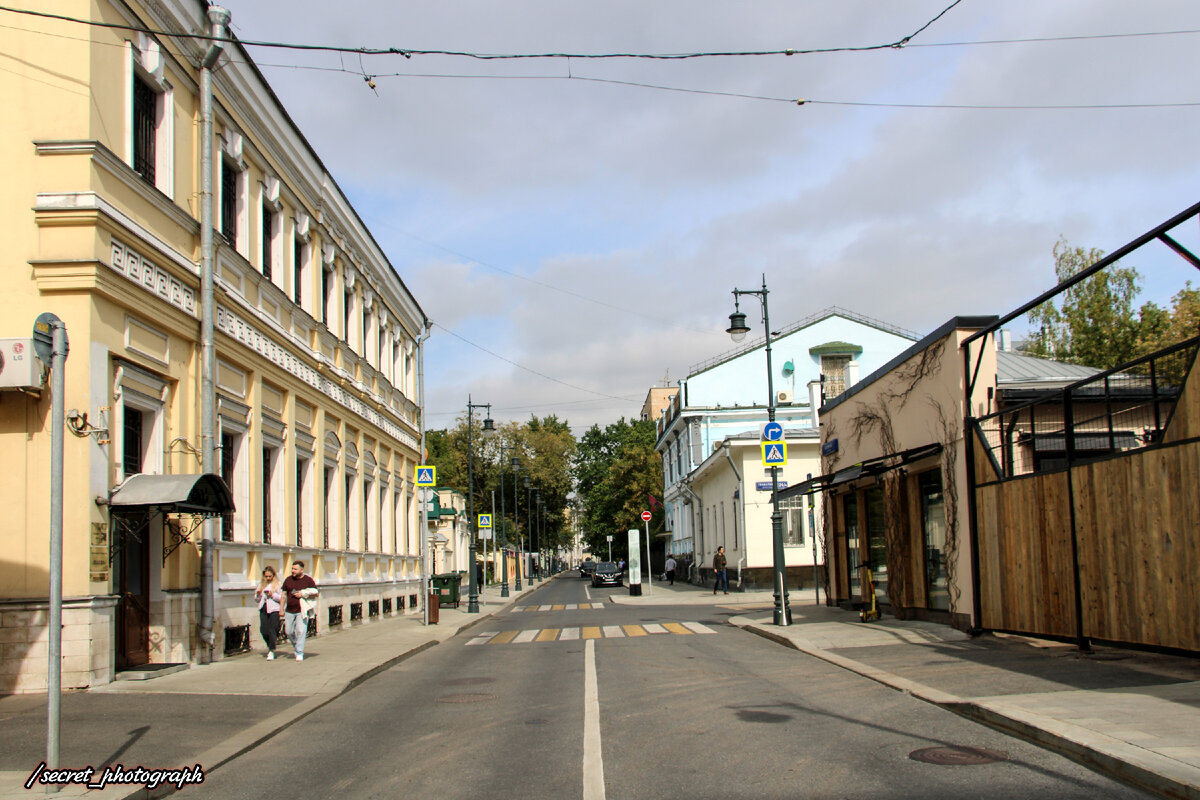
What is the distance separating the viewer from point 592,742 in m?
8.79

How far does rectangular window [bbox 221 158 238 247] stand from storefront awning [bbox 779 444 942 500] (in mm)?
11699

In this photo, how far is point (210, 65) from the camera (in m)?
15.7

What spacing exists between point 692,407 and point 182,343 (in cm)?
3964

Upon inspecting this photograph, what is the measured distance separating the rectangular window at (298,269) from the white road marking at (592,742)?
1174cm

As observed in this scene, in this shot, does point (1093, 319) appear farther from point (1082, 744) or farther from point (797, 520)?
point (1082, 744)

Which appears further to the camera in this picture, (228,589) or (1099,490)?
(228,589)

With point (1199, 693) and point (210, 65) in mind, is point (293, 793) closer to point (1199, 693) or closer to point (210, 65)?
point (1199, 693)

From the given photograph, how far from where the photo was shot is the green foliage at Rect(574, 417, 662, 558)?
76125 millimetres

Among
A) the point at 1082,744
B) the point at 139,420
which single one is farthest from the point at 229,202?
the point at 1082,744

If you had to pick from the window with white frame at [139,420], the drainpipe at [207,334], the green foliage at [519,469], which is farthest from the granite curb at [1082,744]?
the green foliage at [519,469]

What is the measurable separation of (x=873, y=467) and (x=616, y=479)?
5989 centimetres

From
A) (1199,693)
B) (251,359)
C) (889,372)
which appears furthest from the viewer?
(889,372)

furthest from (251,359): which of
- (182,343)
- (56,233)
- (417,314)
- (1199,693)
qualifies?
(417,314)


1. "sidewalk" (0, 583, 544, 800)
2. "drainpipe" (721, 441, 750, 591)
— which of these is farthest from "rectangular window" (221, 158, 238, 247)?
"drainpipe" (721, 441, 750, 591)
